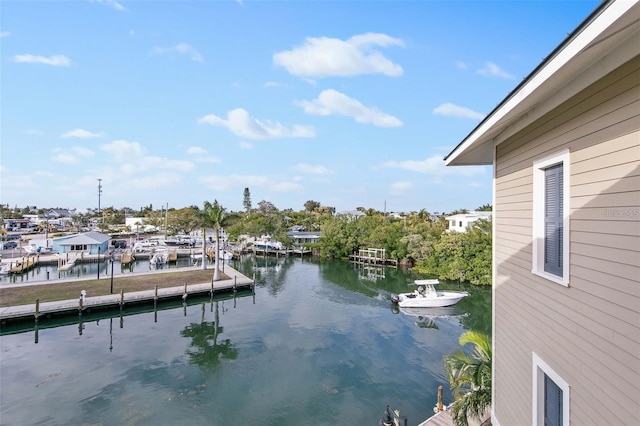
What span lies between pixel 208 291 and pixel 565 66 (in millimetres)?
22797

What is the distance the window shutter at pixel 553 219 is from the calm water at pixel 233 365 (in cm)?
760

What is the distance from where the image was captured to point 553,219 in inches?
147

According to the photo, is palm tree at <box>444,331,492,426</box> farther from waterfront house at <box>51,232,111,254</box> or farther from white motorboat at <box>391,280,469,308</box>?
waterfront house at <box>51,232,111,254</box>

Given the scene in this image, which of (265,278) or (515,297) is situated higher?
(515,297)

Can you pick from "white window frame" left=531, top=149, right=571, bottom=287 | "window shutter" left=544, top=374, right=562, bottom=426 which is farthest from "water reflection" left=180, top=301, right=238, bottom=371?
"white window frame" left=531, top=149, right=571, bottom=287

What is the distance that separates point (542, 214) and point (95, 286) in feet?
81.5

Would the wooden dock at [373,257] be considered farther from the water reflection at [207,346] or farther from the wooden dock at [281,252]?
the water reflection at [207,346]

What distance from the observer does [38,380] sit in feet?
37.3

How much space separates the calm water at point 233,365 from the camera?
31.9 feet

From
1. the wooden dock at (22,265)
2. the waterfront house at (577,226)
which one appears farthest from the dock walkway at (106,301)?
the waterfront house at (577,226)

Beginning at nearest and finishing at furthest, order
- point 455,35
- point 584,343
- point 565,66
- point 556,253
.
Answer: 1. point 565,66
2. point 584,343
3. point 556,253
4. point 455,35

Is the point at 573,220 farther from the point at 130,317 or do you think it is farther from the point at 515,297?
the point at 130,317

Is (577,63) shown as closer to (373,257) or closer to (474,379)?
(474,379)

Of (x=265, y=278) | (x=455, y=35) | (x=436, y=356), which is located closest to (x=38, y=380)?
(x=436, y=356)
